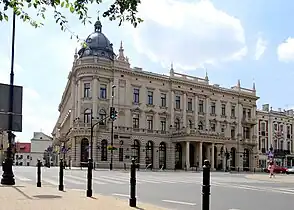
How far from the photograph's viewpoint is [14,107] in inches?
644

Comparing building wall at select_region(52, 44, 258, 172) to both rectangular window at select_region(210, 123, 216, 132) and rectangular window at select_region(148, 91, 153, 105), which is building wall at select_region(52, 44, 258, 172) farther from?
rectangular window at select_region(148, 91, 153, 105)

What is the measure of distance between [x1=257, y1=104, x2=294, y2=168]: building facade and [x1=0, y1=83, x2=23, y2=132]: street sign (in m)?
81.1

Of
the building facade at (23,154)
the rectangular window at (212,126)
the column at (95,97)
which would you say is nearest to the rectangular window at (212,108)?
the rectangular window at (212,126)

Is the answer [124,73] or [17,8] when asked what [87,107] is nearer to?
[124,73]

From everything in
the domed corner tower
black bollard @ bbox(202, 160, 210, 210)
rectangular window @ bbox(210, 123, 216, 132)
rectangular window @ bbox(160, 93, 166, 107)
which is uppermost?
the domed corner tower

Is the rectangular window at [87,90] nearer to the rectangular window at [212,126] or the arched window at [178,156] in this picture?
the arched window at [178,156]

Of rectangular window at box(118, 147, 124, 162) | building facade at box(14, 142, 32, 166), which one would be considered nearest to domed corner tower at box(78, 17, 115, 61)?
rectangular window at box(118, 147, 124, 162)

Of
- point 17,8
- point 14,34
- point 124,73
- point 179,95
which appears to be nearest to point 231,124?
point 179,95

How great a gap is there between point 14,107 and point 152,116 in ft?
192

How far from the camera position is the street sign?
15875 millimetres

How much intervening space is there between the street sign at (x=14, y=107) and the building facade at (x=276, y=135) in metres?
81.1

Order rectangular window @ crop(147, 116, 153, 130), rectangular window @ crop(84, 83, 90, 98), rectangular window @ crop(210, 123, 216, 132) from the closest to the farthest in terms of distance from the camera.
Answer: rectangular window @ crop(84, 83, 90, 98) < rectangular window @ crop(147, 116, 153, 130) < rectangular window @ crop(210, 123, 216, 132)

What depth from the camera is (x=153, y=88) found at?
7519cm

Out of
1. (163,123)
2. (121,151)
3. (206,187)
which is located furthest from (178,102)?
(206,187)
